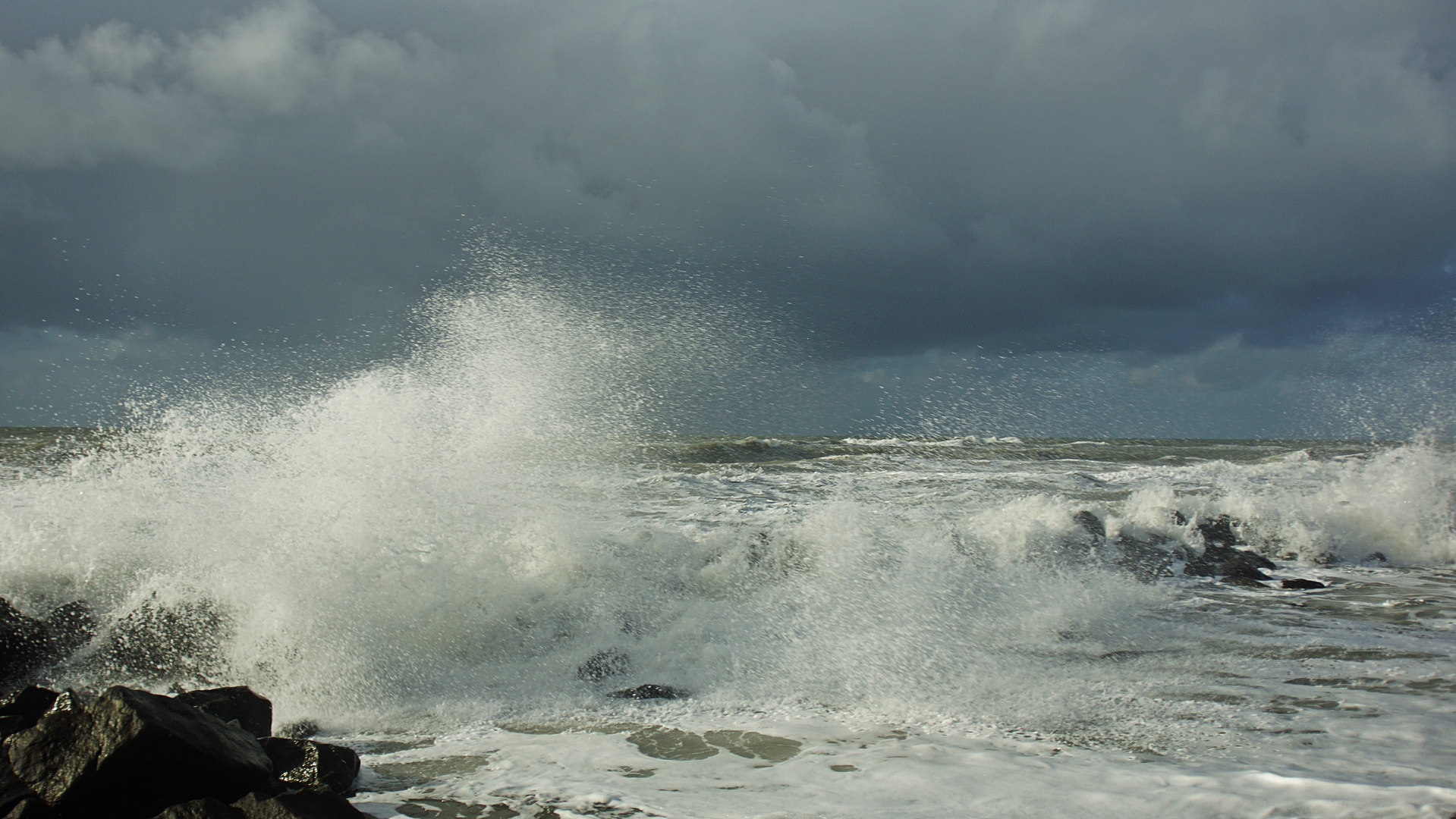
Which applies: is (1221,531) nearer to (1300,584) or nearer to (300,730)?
(1300,584)

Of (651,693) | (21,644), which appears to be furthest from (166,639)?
(651,693)

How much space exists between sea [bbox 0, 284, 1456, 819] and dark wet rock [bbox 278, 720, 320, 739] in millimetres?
27

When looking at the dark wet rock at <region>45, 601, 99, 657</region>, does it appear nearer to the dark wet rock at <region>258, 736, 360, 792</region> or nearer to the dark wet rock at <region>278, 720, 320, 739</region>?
the dark wet rock at <region>278, 720, 320, 739</region>

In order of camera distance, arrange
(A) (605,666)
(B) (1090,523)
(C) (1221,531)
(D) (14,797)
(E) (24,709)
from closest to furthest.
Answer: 1. (D) (14,797)
2. (E) (24,709)
3. (A) (605,666)
4. (B) (1090,523)
5. (C) (1221,531)

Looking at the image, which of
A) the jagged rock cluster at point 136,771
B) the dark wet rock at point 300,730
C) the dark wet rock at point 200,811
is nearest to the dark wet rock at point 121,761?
the jagged rock cluster at point 136,771

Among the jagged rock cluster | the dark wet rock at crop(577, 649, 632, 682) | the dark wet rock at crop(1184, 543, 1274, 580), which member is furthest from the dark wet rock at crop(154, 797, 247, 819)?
the dark wet rock at crop(1184, 543, 1274, 580)

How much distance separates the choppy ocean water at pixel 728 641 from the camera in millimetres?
3627

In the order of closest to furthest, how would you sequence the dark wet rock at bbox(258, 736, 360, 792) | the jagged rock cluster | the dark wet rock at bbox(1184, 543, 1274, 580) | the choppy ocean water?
the jagged rock cluster < the dark wet rock at bbox(258, 736, 360, 792) < the choppy ocean water < the dark wet rock at bbox(1184, 543, 1274, 580)

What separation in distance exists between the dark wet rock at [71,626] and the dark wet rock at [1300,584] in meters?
9.74

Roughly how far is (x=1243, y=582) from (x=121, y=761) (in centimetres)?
892

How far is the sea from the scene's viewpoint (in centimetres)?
363

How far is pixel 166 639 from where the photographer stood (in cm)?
543

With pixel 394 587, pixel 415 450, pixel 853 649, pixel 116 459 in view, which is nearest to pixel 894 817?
pixel 853 649

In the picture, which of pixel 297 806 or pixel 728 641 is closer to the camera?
pixel 297 806
